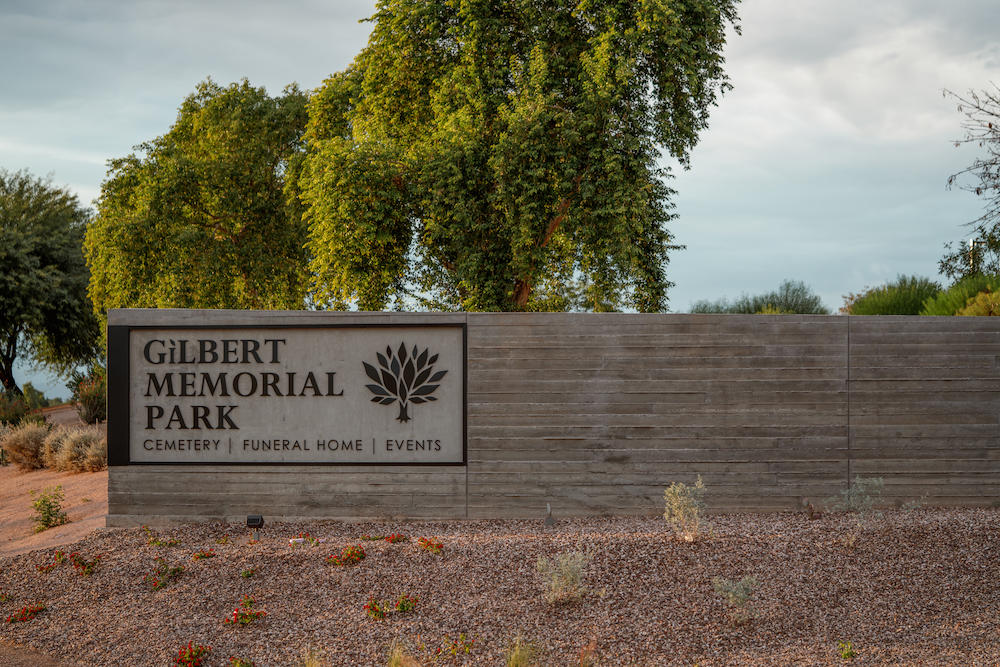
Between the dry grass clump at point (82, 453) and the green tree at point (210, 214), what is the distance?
841 centimetres

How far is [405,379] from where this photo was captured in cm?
863

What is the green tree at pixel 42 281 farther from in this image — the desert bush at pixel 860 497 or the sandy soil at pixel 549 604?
the desert bush at pixel 860 497

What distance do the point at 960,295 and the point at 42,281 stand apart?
28729 millimetres

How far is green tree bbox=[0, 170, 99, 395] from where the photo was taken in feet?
91.9

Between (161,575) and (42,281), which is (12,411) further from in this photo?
(161,575)

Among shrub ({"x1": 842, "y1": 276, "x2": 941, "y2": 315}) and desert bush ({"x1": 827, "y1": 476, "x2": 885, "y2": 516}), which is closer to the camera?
desert bush ({"x1": 827, "y1": 476, "x2": 885, "y2": 516})

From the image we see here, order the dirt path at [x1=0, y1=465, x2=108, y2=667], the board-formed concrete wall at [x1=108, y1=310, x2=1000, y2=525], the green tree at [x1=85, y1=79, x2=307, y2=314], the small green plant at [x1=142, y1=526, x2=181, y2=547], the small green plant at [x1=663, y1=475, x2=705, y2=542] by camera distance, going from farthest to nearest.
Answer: the green tree at [x1=85, y1=79, x2=307, y2=314], the board-formed concrete wall at [x1=108, y1=310, x2=1000, y2=525], the small green plant at [x1=142, y1=526, x2=181, y2=547], the small green plant at [x1=663, y1=475, x2=705, y2=542], the dirt path at [x1=0, y1=465, x2=108, y2=667]

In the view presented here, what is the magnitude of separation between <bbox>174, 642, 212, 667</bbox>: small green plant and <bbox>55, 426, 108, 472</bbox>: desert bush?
8381 millimetres

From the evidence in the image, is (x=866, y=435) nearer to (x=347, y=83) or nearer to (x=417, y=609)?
(x=417, y=609)

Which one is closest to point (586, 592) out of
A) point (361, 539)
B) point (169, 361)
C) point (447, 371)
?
point (361, 539)

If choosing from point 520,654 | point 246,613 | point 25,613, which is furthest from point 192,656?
point 520,654

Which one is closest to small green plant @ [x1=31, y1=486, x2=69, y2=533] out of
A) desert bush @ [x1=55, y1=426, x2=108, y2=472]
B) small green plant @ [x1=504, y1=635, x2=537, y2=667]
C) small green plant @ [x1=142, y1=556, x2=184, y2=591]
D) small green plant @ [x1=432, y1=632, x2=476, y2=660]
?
small green plant @ [x1=142, y1=556, x2=184, y2=591]

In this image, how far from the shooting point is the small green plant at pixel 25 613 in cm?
666

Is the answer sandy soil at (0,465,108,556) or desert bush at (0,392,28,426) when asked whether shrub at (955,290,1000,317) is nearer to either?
sandy soil at (0,465,108,556)
